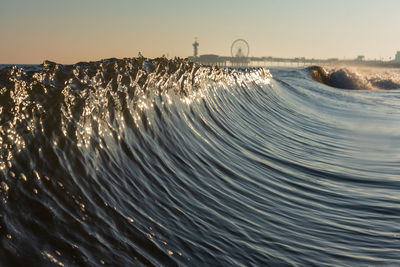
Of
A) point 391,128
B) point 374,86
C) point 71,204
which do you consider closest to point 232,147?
point 71,204

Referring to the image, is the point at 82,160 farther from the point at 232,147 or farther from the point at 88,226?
the point at 232,147

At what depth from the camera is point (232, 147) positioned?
7.30 metres

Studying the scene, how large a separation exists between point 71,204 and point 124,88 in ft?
9.22

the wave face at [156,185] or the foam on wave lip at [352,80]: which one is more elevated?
the foam on wave lip at [352,80]

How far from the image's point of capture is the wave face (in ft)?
9.28

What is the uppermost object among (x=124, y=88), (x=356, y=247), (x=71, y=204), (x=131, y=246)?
(x=124, y=88)

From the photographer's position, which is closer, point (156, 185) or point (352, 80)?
point (156, 185)

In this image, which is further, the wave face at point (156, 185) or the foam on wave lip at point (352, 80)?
the foam on wave lip at point (352, 80)

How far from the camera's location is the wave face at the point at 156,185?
2.83 m

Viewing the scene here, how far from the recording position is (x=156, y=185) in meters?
4.15

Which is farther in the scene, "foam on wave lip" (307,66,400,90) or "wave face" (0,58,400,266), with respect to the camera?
"foam on wave lip" (307,66,400,90)

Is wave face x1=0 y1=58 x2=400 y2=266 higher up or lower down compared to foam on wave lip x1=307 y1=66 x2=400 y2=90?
lower down

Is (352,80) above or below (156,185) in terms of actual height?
above

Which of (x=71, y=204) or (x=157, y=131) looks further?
(x=157, y=131)
